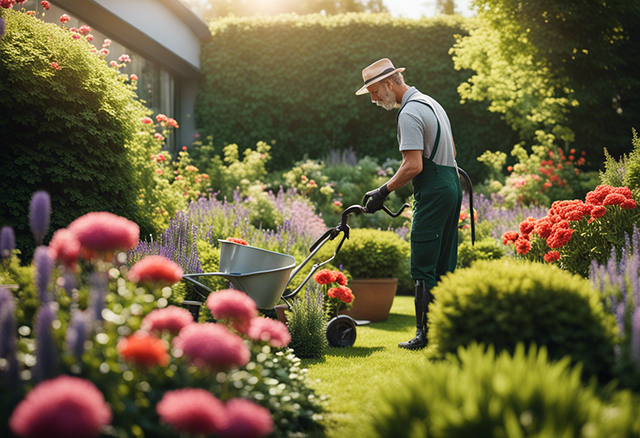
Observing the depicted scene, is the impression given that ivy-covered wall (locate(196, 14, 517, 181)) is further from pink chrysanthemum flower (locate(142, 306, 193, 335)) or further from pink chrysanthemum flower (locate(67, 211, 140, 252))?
pink chrysanthemum flower (locate(142, 306, 193, 335))

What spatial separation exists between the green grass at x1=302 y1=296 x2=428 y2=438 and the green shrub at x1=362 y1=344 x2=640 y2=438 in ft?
0.67

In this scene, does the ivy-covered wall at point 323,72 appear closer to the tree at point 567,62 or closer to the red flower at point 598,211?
the tree at point 567,62

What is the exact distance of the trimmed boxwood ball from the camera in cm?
209

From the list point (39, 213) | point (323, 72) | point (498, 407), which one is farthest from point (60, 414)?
point (323, 72)

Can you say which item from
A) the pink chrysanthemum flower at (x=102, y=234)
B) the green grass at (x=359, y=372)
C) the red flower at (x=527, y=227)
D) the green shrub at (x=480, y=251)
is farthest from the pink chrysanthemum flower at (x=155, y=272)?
the green shrub at (x=480, y=251)

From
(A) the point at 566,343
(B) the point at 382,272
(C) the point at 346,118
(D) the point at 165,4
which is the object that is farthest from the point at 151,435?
(C) the point at 346,118

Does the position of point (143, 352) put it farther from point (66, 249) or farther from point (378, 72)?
point (378, 72)

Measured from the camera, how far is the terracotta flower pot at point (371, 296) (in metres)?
5.71

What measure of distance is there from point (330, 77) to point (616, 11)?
20.1ft

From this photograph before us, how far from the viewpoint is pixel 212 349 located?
1.57m

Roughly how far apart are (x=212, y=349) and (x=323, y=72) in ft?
38.7

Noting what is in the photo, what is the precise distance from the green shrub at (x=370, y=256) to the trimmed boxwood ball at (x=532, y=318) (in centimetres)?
344

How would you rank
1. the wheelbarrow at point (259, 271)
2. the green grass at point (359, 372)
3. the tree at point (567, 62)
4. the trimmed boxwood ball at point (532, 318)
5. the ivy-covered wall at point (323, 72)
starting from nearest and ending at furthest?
1. the trimmed boxwood ball at point (532, 318)
2. the green grass at point (359, 372)
3. the wheelbarrow at point (259, 271)
4. the tree at point (567, 62)
5. the ivy-covered wall at point (323, 72)

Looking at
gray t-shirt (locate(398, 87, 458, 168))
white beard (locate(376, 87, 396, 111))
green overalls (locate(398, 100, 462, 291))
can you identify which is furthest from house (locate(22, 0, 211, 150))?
green overalls (locate(398, 100, 462, 291))
